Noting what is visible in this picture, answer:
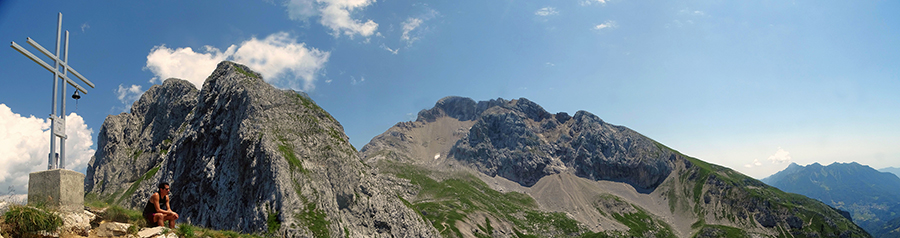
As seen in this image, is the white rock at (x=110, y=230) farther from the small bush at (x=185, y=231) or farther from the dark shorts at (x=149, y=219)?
the small bush at (x=185, y=231)

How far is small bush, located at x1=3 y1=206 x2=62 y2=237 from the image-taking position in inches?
594

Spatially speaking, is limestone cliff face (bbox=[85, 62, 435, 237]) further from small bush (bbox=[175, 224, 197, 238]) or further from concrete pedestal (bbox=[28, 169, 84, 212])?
small bush (bbox=[175, 224, 197, 238])

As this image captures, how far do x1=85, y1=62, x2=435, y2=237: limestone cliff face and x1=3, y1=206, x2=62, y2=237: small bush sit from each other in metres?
79.1

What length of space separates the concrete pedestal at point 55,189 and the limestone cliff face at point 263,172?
7542 cm

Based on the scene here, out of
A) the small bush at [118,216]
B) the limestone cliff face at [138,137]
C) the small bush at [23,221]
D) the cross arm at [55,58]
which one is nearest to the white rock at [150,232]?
the small bush at [118,216]

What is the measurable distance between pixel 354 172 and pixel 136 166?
84495 millimetres

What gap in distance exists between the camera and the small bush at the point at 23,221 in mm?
15078

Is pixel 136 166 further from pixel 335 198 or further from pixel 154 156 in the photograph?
pixel 335 198

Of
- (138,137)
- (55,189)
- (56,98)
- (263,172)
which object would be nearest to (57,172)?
(55,189)

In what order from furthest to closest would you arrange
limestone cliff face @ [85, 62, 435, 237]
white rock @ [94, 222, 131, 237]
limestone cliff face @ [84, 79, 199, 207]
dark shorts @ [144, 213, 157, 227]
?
limestone cliff face @ [84, 79, 199, 207]
limestone cliff face @ [85, 62, 435, 237]
dark shorts @ [144, 213, 157, 227]
white rock @ [94, 222, 131, 237]

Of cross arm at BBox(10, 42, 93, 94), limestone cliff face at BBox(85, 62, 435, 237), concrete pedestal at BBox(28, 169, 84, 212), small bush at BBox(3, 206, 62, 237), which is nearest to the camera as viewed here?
small bush at BBox(3, 206, 62, 237)

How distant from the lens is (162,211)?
20.3 metres

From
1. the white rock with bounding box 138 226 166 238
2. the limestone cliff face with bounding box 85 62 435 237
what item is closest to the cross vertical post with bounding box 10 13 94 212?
the white rock with bounding box 138 226 166 238

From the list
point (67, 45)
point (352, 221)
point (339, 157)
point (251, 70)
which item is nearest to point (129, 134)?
point (251, 70)
